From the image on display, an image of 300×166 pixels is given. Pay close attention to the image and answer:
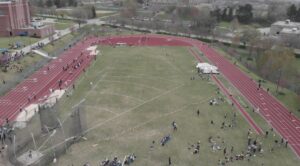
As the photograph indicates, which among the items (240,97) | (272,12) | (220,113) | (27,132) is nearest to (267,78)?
(240,97)

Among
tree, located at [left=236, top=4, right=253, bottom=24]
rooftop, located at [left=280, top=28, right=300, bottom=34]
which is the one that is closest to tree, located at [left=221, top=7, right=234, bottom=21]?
tree, located at [left=236, top=4, right=253, bottom=24]

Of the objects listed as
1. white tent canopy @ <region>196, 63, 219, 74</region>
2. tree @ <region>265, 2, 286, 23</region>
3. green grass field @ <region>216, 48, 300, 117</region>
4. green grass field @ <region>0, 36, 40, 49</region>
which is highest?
tree @ <region>265, 2, 286, 23</region>

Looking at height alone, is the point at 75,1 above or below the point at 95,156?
above

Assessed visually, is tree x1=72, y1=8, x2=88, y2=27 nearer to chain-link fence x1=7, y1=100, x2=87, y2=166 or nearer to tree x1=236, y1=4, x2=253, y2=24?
tree x1=236, y1=4, x2=253, y2=24

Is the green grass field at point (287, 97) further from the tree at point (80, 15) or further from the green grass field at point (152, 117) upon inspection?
the tree at point (80, 15)

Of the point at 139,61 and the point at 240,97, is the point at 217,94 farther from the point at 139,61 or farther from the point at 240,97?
the point at 139,61

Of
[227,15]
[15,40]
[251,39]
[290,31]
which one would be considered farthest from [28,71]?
[227,15]
